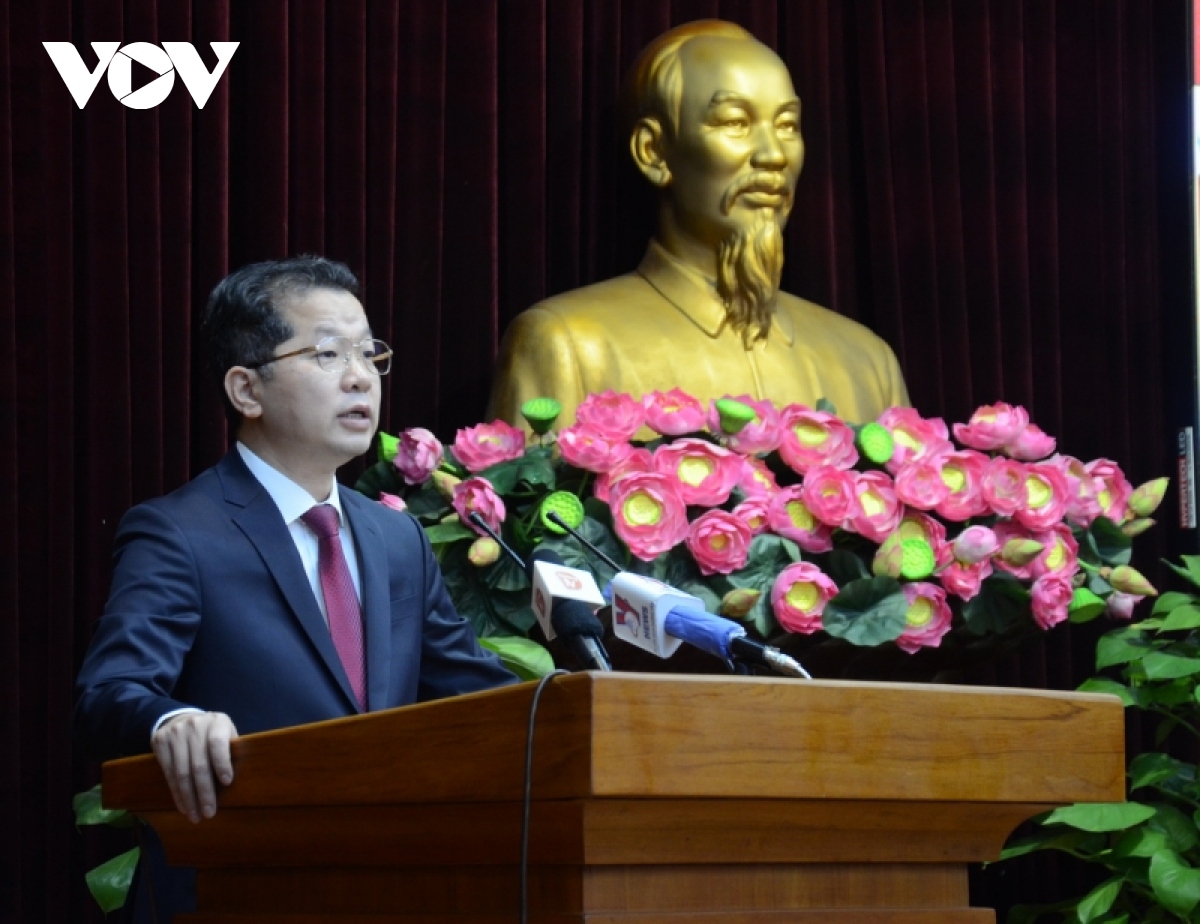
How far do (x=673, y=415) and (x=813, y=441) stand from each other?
0.18 meters

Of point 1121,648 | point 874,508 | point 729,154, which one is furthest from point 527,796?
point 729,154

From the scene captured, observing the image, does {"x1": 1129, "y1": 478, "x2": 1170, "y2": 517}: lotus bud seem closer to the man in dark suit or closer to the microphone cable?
the man in dark suit

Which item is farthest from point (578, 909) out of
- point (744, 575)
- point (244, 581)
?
point (744, 575)

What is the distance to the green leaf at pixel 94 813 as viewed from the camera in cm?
241

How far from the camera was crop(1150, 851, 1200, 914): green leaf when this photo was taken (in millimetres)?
2553

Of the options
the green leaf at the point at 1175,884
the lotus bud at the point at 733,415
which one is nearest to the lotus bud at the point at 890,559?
the lotus bud at the point at 733,415

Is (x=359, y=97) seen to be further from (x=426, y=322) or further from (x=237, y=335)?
(x=237, y=335)

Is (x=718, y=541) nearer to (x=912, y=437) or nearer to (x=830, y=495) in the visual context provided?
(x=830, y=495)

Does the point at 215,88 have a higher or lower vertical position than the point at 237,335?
higher

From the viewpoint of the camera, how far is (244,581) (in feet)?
5.91

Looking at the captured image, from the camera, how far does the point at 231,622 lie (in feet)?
5.83

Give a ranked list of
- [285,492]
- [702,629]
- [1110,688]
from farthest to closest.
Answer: [1110,688], [285,492], [702,629]

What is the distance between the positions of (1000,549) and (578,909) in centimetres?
138

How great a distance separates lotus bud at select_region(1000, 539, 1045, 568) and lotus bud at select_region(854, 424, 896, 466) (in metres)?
0.19
